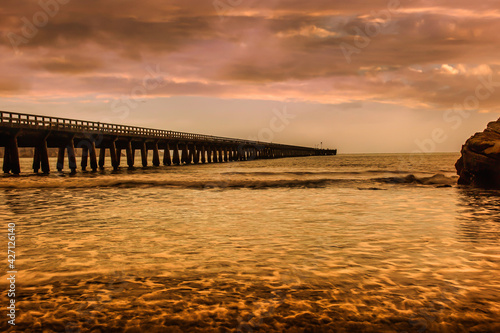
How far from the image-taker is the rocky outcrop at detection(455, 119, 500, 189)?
63.9 ft

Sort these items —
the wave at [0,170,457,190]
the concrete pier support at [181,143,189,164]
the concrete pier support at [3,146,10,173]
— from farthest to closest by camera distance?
the concrete pier support at [181,143,189,164]
the concrete pier support at [3,146,10,173]
the wave at [0,170,457,190]

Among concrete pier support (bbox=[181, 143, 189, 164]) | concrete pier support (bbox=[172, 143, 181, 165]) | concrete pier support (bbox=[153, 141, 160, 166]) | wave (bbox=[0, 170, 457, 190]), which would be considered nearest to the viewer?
wave (bbox=[0, 170, 457, 190])

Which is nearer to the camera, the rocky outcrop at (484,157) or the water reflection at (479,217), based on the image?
the water reflection at (479,217)

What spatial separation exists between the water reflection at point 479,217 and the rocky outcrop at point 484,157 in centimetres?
306

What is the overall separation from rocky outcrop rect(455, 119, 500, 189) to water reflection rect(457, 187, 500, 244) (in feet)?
10.0

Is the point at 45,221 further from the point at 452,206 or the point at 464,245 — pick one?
the point at 452,206

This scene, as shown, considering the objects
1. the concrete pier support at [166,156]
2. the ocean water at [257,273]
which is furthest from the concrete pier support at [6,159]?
the concrete pier support at [166,156]

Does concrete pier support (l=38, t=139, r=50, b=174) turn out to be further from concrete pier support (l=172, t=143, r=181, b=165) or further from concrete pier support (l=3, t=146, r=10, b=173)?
concrete pier support (l=172, t=143, r=181, b=165)

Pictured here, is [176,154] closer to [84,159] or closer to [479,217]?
[84,159]

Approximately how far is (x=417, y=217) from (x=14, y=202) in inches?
518

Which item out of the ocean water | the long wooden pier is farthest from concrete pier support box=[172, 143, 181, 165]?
the ocean water

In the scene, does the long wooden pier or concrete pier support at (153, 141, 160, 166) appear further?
concrete pier support at (153, 141, 160, 166)

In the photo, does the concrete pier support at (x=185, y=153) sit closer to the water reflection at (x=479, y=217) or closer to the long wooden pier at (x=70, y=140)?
the long wooden pier at (x=70, y=140)

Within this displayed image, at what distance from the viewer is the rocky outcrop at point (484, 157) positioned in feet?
63.9
